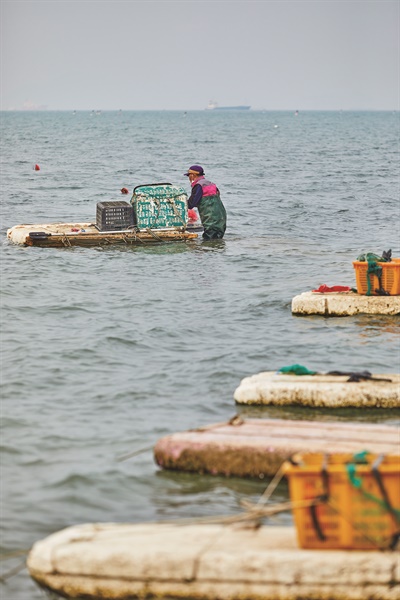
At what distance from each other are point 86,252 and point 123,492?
1276cm

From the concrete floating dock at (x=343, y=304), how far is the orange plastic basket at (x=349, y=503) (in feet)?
26.0

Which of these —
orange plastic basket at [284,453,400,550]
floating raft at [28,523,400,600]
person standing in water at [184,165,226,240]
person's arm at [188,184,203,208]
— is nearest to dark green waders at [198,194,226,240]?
person standing in water at [184,165,226,240]

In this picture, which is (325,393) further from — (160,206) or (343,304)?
(160,206)

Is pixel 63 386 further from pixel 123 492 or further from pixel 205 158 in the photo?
pixel 205 158

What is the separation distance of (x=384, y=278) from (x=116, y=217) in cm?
830

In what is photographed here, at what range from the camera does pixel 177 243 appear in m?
21.6

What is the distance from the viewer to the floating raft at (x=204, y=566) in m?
6.25

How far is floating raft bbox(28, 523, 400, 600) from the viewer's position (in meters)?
6.25

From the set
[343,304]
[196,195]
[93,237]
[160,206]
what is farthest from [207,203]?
[343,304]

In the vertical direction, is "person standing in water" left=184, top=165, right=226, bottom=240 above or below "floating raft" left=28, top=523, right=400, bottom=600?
above

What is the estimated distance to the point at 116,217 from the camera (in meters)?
21.2

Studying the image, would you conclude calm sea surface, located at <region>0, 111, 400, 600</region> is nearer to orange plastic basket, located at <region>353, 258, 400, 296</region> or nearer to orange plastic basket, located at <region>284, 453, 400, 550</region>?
orange plastic basket, located at <region>353, 258, 400, 296</region>

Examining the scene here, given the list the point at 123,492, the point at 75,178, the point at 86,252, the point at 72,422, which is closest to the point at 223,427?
the point at 123,492

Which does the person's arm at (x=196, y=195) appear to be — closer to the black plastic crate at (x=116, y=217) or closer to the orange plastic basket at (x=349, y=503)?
the black plastic crate at (x=116, y=217)
